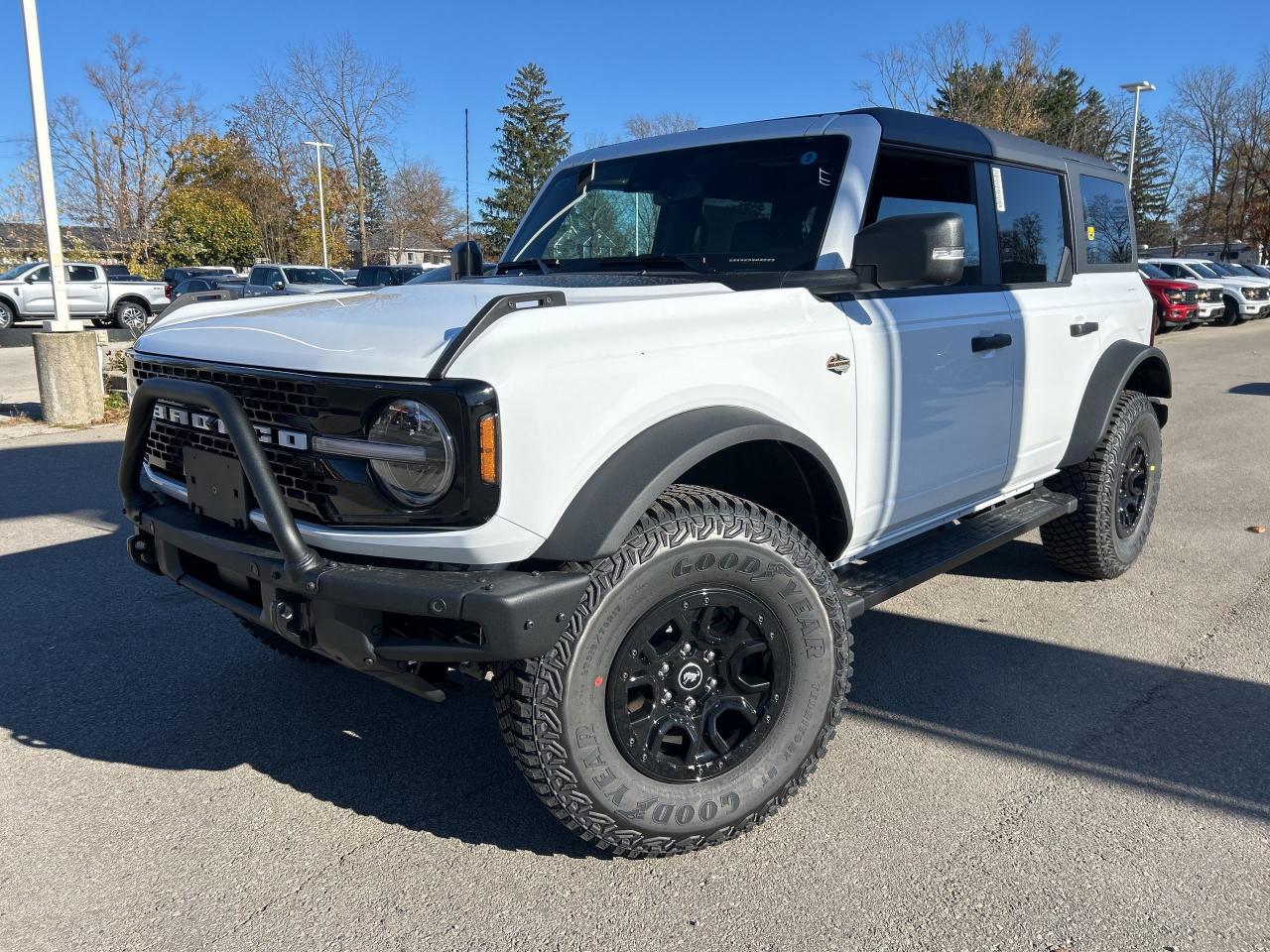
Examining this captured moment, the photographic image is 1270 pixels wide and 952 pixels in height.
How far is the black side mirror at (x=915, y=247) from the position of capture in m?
2.87

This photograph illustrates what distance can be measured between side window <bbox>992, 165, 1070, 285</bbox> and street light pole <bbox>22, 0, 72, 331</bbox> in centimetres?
937

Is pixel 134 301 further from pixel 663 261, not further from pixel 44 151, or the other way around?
Result: pixel 663 261

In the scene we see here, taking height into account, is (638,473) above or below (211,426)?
below

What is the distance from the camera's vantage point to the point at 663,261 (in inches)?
136

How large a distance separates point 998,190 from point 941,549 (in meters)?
1.50

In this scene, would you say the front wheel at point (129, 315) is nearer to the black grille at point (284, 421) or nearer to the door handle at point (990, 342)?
the black grille at point (284, 421)

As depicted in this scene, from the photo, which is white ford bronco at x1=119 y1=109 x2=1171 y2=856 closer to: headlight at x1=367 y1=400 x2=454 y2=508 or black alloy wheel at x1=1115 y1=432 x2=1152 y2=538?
headlight at x1=367 y1=400 x2=454 y2=508

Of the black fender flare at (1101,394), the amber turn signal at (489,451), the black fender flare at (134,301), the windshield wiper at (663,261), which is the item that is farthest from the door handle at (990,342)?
the black fender flare at (134,301)

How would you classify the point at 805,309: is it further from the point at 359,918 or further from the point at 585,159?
the point at 359,918

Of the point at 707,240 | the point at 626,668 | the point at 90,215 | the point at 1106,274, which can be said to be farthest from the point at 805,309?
the point at 90,215

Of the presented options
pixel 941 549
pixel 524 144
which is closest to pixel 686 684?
pixel 941 549

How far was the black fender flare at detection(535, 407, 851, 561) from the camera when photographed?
2242 millimetres

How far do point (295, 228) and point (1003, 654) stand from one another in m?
51.2

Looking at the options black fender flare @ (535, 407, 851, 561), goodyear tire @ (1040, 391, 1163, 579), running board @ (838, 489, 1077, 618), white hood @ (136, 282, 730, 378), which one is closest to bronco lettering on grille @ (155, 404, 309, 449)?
white hood @ (136, 282, 730, 378)
